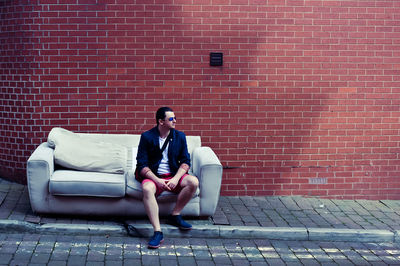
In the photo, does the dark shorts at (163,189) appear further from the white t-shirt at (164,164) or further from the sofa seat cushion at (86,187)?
the sofa seat cushion at (86,187)

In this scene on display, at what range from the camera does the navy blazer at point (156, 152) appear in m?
5.89

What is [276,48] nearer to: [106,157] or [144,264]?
[106,157]

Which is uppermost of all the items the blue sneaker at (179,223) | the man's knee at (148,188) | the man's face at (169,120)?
the man's face at (169,120)

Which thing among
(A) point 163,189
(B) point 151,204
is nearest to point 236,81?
(A) point 163,189

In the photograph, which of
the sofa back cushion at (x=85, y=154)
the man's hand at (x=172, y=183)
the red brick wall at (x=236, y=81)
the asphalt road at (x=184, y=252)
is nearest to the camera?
the asphalt road at (x=184, y=252)

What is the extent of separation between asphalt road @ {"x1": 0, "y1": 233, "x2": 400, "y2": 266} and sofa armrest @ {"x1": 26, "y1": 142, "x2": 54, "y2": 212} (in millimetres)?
470

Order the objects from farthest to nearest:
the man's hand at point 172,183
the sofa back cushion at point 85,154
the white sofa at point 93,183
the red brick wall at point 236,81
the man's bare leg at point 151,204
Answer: the red brick wall at point 236,81
the sofa back cushion at point 85,154
the white sofa at point 93,183
the man's hand at point 172,183
the man's bare leg at point 151,204

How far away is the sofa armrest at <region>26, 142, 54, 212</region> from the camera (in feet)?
19.3

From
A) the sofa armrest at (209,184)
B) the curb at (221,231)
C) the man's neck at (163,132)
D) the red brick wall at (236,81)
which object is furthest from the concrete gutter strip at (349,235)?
the man's neck at (163,132)

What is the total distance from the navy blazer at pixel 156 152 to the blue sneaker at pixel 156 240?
0.77m

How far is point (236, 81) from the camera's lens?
286 inches

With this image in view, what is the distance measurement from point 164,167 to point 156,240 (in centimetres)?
96

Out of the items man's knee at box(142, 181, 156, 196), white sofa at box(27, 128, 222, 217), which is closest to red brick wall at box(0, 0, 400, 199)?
white sofa at box(27, 128, 222, 217)

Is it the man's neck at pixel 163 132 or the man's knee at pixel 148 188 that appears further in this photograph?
the man's neck at pixel 163 132
